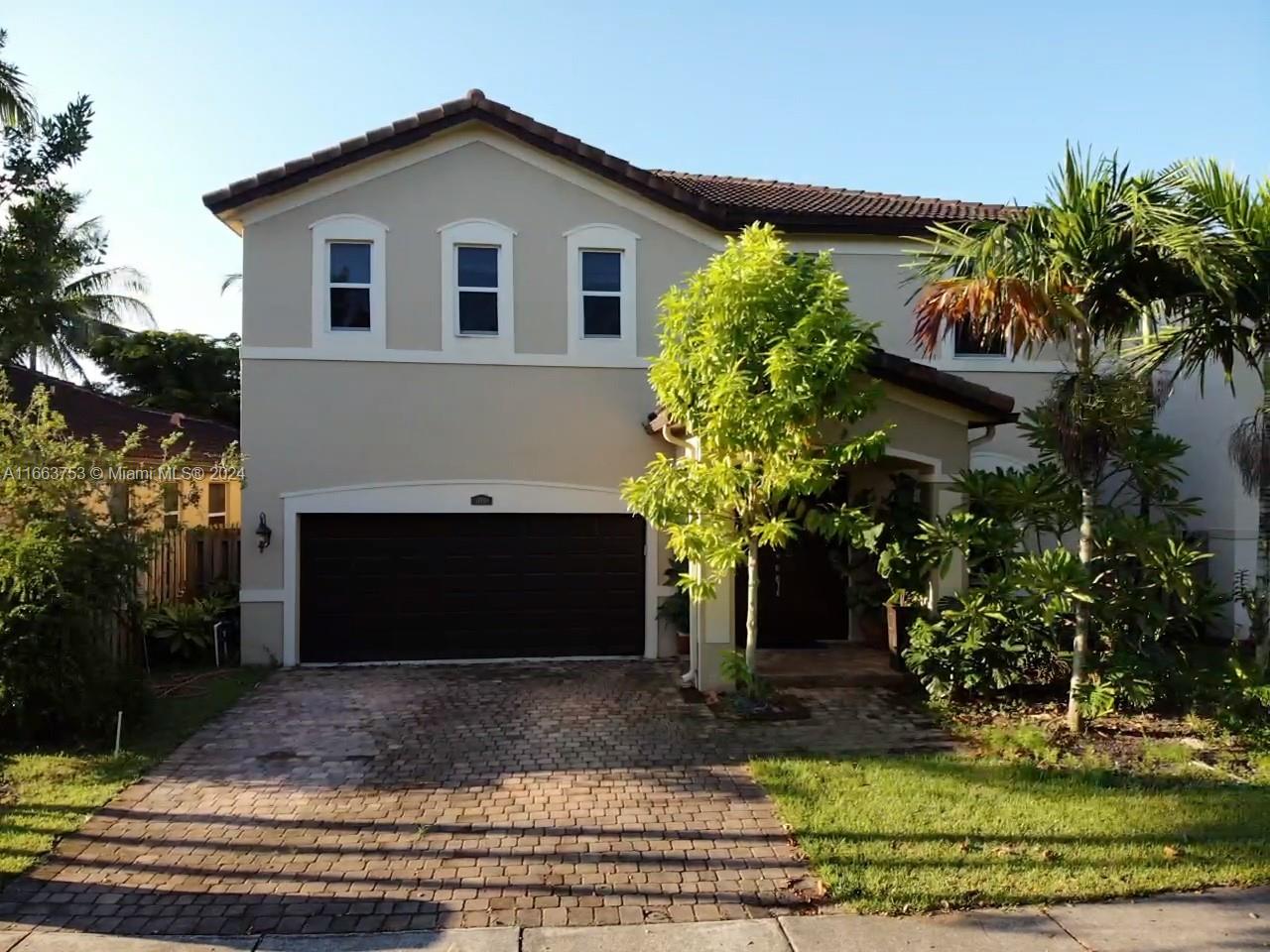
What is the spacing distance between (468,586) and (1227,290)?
27.7 feet

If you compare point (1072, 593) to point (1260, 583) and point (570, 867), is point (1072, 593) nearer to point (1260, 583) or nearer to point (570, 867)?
point (1260, 583)

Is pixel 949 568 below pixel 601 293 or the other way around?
below

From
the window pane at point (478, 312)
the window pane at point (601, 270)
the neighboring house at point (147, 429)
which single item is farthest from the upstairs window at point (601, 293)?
the neighboring house at point (147, 429)

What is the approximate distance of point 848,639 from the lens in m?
11.4

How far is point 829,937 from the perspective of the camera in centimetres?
410

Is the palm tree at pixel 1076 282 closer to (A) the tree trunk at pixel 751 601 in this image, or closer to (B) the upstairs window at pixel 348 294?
(A) the tree trunk at pixel 751 601

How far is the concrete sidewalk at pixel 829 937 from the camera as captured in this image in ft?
13.2

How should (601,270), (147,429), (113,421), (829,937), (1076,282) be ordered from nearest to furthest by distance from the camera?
(829,937)
(1076,282)
(601,270)
(113,421)
(147,429)

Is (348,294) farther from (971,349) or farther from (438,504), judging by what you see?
(971,349)

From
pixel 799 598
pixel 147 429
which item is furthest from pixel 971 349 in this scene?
pixel 147 429

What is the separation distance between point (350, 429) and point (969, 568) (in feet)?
24.6

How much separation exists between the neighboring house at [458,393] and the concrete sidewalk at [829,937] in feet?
22.0

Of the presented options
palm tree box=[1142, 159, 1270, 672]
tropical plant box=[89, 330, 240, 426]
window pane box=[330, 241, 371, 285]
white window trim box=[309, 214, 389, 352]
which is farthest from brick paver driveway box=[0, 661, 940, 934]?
tropical plant box=[89, 330, 240, 426]

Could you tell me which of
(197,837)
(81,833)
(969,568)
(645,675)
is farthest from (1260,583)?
(81,833)
